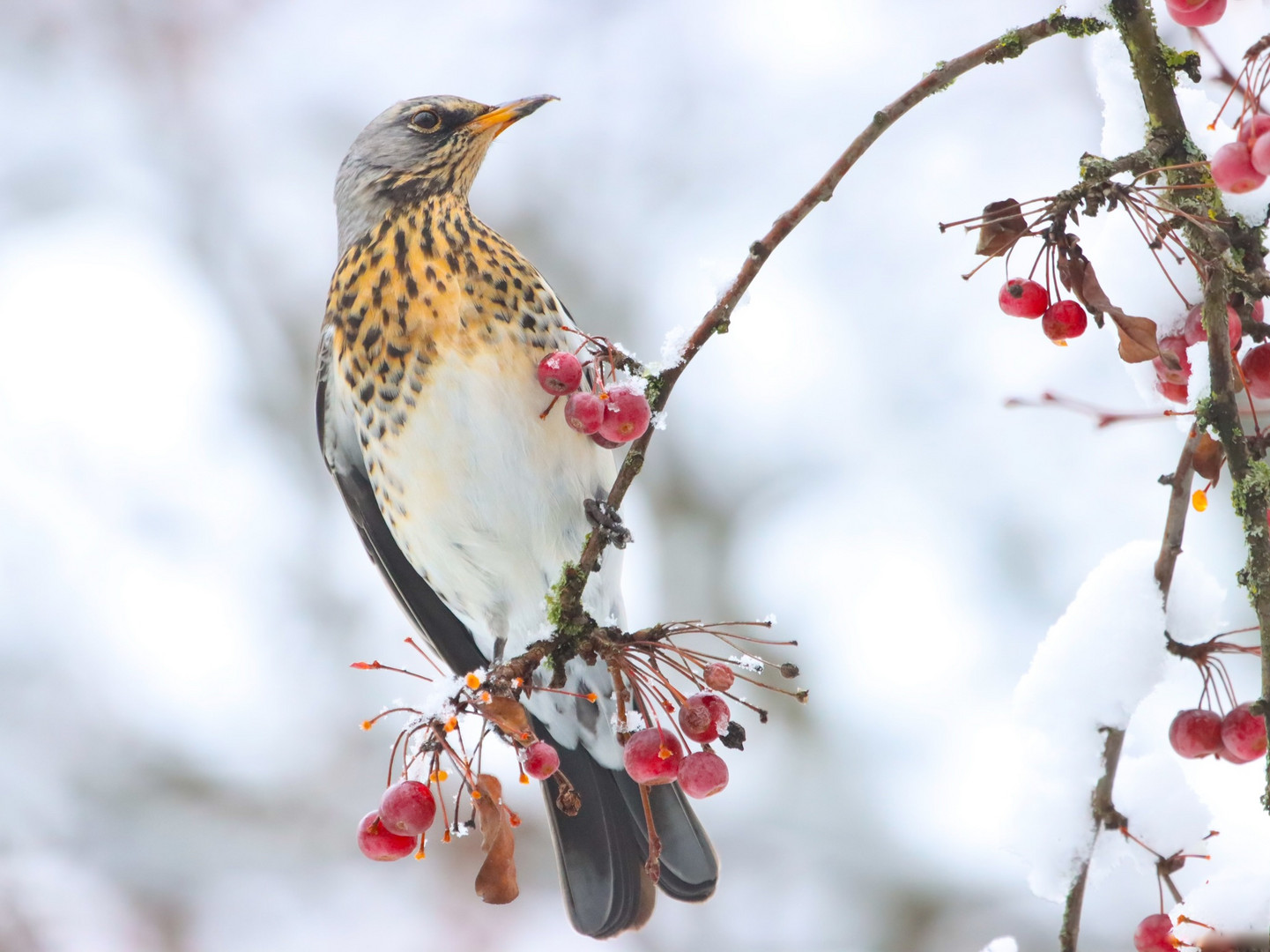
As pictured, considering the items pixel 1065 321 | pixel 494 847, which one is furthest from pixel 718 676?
pixel 1065 321

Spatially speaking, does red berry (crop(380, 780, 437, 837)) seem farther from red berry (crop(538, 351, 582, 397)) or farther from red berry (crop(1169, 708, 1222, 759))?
red berry (crop(1169, 708, 1222, 759))

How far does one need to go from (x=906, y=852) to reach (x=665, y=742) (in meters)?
3.58

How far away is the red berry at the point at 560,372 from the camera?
201cm

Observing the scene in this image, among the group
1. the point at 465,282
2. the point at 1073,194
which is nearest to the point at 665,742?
the point at 1073,194

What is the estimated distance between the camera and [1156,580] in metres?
1.54

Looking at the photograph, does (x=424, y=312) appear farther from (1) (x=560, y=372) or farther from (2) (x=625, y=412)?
(2) (x=625, y=412)

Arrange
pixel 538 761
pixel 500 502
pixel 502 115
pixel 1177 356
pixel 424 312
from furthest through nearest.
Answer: pixel 502 115
pixel 500 502
pixel 424 312
pixel 538 761
pixel 1177 356

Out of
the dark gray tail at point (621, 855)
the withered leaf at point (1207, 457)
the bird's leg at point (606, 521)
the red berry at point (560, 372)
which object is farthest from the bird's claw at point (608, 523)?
the dark gray tail at point (621, 855)

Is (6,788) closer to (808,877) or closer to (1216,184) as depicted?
(808,877)

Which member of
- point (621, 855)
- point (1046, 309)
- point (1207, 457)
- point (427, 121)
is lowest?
point (621, 855)

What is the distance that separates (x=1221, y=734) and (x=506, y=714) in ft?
3.22

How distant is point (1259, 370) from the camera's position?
58.0 inches

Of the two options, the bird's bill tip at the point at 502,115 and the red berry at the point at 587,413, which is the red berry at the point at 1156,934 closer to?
the red berry at the point at 587,413

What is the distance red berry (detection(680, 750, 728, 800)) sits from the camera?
170 centimetres
